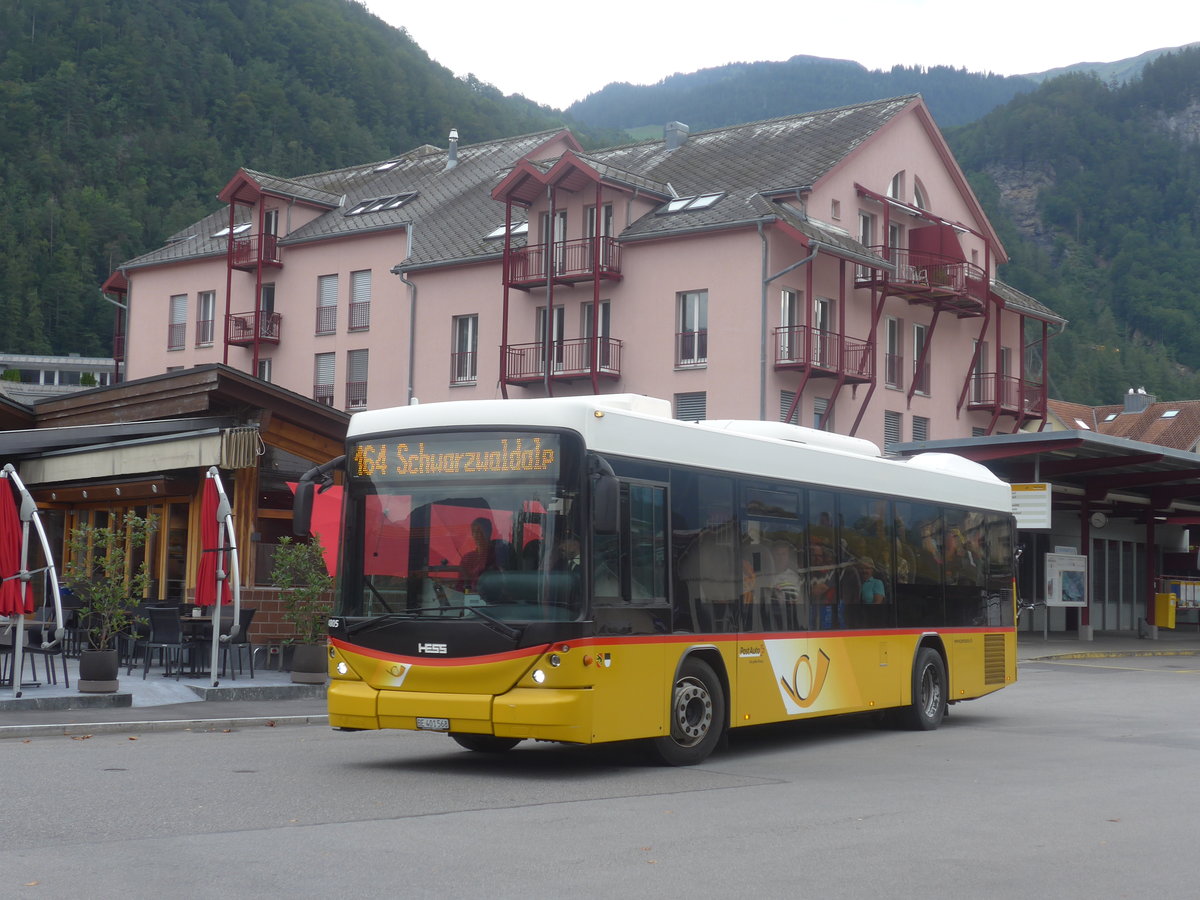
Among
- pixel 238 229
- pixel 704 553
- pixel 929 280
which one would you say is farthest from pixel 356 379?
pixel 704 553

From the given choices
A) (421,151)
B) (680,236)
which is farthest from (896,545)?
(421,151)

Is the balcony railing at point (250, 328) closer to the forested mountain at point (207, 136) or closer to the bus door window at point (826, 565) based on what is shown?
the bus door window at point (826, 565)

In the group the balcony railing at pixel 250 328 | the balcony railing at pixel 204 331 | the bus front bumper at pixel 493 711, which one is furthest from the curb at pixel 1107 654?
the balcony railing at pixel 204 331

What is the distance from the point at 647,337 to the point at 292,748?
30.4 m

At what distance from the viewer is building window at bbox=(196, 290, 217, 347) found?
55500 mm

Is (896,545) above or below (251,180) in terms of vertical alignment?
below

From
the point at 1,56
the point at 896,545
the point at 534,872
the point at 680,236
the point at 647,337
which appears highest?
the point at 1,56

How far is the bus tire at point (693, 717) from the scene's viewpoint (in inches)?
467

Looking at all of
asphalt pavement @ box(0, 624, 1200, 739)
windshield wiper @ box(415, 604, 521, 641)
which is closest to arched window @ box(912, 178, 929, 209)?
asphalt pavement @ box(0, 624, 1200, 739)

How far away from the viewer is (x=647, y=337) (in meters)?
42.6

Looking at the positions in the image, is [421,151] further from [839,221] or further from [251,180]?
[839,221]

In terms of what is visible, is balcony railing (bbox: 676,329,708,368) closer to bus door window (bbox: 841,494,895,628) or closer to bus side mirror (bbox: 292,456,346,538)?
bus door window (bbox: 841,494,895,628)

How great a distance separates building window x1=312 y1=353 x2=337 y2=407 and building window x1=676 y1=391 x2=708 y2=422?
14333 mm

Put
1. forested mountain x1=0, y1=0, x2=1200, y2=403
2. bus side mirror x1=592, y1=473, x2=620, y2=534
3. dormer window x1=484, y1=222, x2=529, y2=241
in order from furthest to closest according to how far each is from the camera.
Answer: forested mountain x1=0, y1=0, x2=1200, y2=403 → dormer window x1=484, y1=222, x2=529, y2=241 → bus side mirror x1=592, y1=473, x2=620, y2=534
